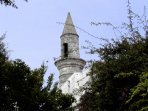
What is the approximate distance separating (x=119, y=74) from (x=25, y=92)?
25.3ft

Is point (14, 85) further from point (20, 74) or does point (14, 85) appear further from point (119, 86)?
point (119, 86)

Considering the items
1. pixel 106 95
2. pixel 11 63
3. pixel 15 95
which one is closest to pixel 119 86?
pixel 106 95

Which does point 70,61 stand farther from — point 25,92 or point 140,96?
point 140,96

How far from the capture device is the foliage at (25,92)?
15.2m

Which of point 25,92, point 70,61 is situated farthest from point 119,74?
point 70,61

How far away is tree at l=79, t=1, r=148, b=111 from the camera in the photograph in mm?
8383

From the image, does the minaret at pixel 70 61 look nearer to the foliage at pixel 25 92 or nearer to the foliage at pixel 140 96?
the foliage at pixel 25 92

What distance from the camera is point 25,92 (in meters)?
15.6

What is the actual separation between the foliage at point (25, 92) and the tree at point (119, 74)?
6117 mm

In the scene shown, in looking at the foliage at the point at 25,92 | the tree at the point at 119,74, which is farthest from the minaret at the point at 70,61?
the tree at the point at 119,74

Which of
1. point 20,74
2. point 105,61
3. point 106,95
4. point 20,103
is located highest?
point 20,74

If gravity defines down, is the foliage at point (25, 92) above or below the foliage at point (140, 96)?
above

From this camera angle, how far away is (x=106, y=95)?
869cm

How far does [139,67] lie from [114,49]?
85cm
